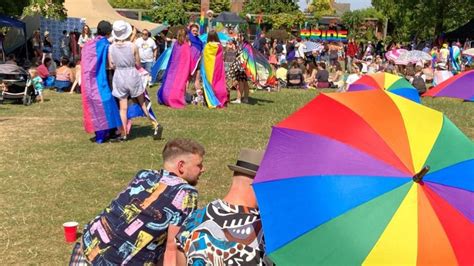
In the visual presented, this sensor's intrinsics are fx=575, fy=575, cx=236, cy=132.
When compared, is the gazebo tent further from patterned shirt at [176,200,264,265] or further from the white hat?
patterned shirt at [176,200,264,265]

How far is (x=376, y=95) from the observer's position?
2576mm

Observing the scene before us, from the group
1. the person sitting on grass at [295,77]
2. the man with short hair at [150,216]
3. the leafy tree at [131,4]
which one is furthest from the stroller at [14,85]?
the leafy tree at [131,4]

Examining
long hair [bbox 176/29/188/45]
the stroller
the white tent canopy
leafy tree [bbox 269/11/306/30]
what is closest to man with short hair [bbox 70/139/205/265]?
long hair [bbox 176/29/188/45]

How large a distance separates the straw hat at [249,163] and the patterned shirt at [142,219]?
43cm

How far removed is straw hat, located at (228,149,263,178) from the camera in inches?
99.0

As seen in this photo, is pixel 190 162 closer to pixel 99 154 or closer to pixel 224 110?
pixel 99 154

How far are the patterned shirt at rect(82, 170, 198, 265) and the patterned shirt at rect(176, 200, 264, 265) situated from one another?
342 mm

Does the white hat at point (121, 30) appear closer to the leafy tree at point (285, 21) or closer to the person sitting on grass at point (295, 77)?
the person sitting on grass at point (295, 77)

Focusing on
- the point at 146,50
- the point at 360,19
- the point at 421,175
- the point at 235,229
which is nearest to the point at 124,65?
the point at 235,229

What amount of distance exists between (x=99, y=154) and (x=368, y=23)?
6528 cm

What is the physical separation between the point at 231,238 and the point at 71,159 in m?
5.33

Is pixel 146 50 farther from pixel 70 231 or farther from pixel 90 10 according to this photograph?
pixel 90 10

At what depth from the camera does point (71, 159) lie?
7402mm

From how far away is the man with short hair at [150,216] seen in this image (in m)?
2.84
